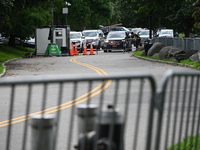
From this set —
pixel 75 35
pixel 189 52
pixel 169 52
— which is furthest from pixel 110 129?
pixel 75 35

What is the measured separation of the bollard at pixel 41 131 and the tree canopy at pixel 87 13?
21.9m

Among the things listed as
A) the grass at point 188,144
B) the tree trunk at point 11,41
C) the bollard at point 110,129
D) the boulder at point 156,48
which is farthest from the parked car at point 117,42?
the bollard at point 110,129

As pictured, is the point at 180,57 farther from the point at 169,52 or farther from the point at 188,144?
the point at 188,144

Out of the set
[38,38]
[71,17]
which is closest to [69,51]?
[38,38]

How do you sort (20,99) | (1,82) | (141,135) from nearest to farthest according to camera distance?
1. (1,82)
2. (141,135)
3. (20,99)

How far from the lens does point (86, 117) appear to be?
452 centimetres

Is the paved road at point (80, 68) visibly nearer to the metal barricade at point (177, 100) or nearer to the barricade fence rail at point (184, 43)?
the barricade fence rail at point (184, 43)

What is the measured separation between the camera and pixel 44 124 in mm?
4277

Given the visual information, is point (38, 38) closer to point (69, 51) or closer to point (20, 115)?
point (69, 51)

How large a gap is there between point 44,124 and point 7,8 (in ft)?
81.0

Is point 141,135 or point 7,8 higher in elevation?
point 7,8

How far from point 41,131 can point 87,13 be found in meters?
64.5

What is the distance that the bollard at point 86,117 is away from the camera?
4488 millimetres

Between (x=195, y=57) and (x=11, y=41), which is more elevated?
(x=195, y=57)
